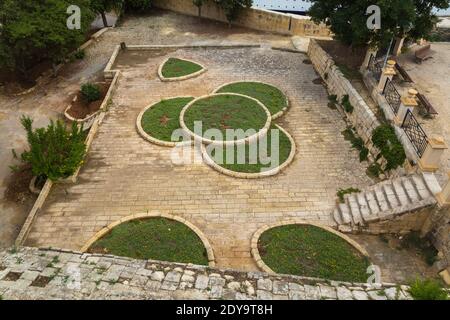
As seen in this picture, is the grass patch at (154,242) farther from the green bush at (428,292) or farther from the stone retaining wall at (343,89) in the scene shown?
the stone retaining wall at (343,89)

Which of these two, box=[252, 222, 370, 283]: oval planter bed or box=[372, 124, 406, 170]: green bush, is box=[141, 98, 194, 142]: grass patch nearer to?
box=[252, 222, 370, 283]: oval planter bed

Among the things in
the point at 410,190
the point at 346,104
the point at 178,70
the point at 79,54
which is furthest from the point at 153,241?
the point at 79,54

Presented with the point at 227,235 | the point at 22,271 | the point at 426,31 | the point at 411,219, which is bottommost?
the point at 227,235

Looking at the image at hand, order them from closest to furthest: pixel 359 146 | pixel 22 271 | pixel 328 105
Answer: pixel 22 271 < pixel 359 146 < pixel 328 105

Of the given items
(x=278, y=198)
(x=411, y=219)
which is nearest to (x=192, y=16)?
(x=278, y=198)

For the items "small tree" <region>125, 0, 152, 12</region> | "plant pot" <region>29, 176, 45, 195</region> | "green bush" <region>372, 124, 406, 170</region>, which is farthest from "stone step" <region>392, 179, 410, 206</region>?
"small tree" <region>125, 0, 152, 12</region>

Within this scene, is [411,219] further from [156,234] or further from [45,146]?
[45,146]

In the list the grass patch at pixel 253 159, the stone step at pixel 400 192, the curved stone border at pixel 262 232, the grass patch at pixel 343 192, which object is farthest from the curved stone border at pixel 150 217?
the stone step at pixel 400 192
